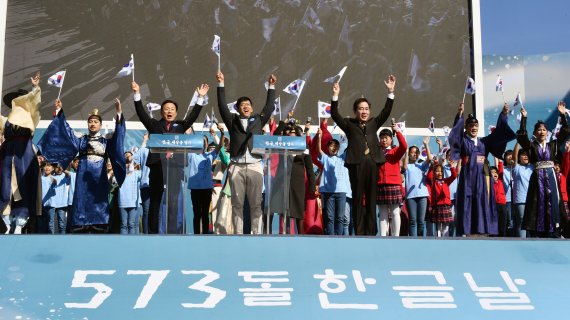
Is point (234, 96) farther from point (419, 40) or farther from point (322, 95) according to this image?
point (419, 40)

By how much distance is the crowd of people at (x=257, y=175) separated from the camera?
7281mm

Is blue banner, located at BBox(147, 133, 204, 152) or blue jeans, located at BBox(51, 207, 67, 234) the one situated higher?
blue banner, located at BBox(147, 133, 204, 152)

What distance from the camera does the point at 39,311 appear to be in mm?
4738

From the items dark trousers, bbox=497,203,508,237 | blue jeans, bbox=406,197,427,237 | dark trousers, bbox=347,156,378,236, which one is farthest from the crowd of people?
dark trousers, bbox=497,203,508,237

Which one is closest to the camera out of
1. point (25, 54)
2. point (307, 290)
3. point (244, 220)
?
point (307, 290)

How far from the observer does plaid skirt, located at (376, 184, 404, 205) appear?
26.1 ft

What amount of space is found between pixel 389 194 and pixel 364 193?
627mm

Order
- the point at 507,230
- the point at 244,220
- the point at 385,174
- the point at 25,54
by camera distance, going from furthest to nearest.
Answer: the point at 25,54 → the point at 507,230 → the point at 385,174 → the point at 244,220

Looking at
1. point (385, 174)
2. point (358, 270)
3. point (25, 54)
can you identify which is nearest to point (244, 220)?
point (385, 174)

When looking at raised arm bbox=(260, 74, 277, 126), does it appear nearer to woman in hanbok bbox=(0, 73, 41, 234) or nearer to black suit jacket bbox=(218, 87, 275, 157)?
black suit jacket bbox=(218, 87, 275, 157)

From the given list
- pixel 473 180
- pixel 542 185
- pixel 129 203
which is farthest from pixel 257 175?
pixel 542 185

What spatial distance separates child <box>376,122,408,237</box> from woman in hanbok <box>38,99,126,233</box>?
2580 mm

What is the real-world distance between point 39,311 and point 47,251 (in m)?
0.68

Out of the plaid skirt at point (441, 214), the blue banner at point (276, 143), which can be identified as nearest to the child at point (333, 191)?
the plaid skirt at point (441, 214)
